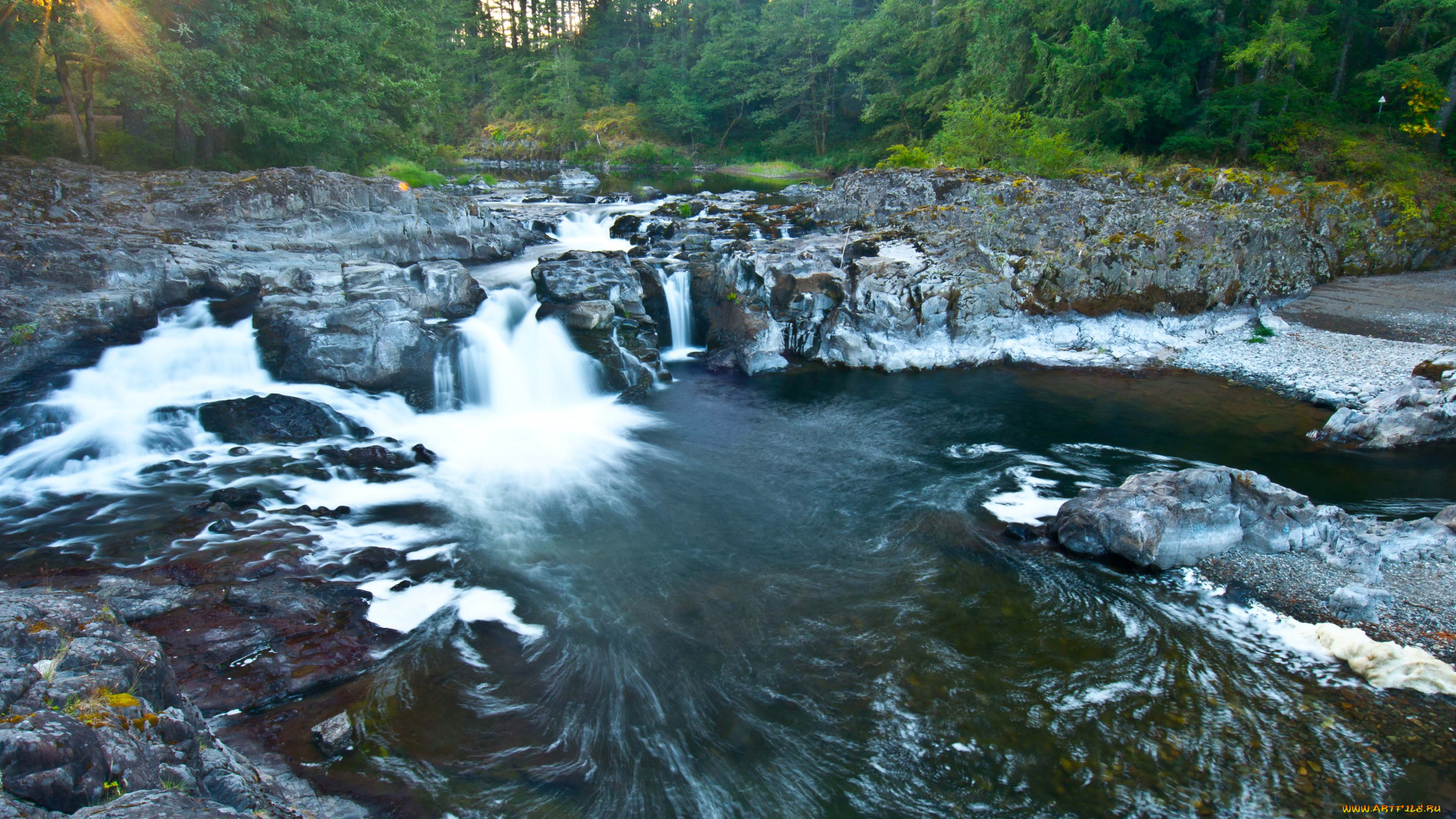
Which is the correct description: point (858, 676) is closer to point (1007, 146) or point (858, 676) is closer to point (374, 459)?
point (374, 459)

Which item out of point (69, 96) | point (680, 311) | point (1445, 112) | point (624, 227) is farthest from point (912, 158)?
point (69, 96)

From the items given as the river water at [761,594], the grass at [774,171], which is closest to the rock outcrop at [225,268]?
the river water at [761,594]

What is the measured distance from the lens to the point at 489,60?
6234cm

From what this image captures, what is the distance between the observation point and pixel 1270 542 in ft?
24.8

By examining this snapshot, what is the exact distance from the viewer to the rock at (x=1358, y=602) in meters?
6.42

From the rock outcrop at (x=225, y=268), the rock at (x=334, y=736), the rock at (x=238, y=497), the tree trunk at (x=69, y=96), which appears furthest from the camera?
the tree trunk at (x=69, y=96)

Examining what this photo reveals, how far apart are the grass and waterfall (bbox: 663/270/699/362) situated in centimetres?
3010

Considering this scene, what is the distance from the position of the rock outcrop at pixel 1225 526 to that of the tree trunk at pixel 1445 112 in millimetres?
21650

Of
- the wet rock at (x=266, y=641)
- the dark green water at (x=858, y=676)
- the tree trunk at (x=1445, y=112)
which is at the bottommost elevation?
the dark green water at (x=858, y=676)

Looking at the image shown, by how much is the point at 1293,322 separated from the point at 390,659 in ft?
64.3

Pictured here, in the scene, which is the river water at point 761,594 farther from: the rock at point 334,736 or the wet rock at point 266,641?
the wet rock at point 266,641

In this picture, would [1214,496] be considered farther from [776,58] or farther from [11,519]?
[776,58]

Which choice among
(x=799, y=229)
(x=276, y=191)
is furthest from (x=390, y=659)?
(x=799, y=229)

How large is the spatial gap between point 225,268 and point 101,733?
45.3 feet
